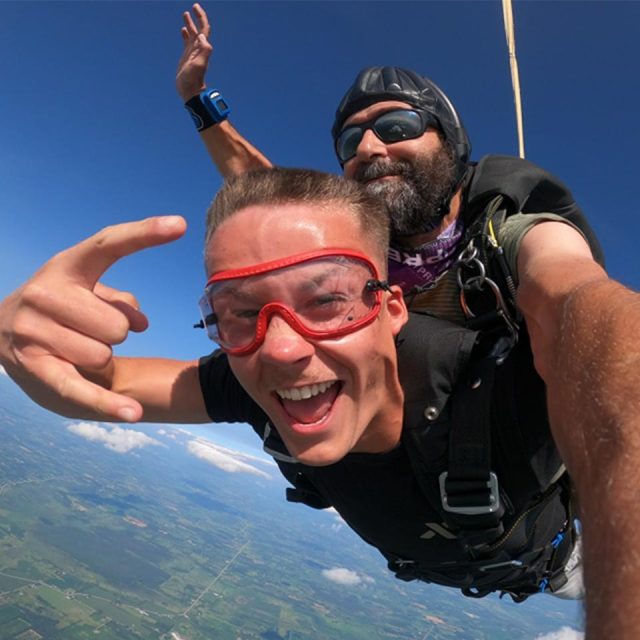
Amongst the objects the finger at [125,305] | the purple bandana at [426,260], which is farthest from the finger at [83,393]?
the purple bandana at [426,260]

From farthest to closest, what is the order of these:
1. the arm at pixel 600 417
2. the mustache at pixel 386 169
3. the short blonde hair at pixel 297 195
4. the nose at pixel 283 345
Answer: the mustache at pixel 386 169 → the short blonde hair at pixel 297 195 → the nose at pixel 283 345 → the arm at pixel 600 417

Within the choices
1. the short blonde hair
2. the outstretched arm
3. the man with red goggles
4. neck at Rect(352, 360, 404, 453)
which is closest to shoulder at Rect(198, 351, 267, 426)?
the man with red goggles

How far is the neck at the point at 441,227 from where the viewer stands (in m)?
2.02

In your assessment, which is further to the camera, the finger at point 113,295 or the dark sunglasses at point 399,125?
the dark sunglasses at point 399,125

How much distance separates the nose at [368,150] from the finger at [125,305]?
1.41 m

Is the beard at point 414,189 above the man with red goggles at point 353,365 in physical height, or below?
above

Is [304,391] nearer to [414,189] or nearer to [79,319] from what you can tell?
[79,319]

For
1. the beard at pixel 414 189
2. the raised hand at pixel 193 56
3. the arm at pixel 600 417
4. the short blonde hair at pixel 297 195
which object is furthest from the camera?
the raised hand at pixel 193 56

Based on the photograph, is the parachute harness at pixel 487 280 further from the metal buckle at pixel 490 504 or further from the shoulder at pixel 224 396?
the shoulder at pixel 224 396

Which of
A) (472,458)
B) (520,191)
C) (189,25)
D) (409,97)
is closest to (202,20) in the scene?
(189,25)

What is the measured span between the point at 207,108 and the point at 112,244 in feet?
7.86

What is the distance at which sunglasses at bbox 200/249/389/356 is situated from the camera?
1.42 metres

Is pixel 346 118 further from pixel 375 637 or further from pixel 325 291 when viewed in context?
pixel 375 637

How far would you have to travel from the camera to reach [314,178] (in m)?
A: 1.69
